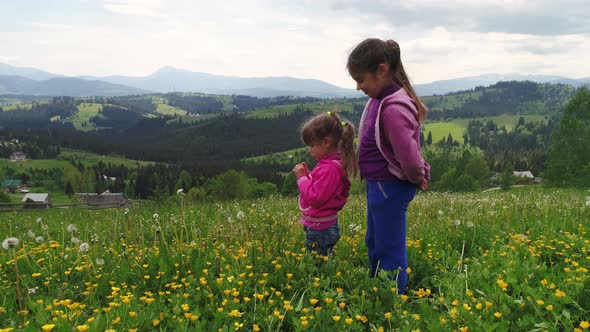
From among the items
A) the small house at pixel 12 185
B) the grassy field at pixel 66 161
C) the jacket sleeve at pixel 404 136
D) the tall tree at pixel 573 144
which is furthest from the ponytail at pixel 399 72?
the grassy field at pixel 66 161

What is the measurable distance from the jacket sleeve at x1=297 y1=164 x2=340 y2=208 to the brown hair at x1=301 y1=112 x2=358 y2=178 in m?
0.19

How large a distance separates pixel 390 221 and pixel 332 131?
125 cm

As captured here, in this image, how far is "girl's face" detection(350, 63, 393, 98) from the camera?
3898mm

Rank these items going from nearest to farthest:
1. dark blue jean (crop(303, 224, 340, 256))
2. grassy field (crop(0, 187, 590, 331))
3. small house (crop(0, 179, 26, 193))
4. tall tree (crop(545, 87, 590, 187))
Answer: grassy field (crop(0, 187, 590, 331)) → dark blue jean (crop(303, 224, 340, 256)) → tall tree (crop(545, 87, 590, 187)) → small house (crop(0, 179, 26, 193))

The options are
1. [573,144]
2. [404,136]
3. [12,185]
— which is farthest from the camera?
[12,185]

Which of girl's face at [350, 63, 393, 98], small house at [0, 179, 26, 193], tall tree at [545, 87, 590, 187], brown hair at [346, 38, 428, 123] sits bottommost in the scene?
small house at [0, 179, 26, 193]

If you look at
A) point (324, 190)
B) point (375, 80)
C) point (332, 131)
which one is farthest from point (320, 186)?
point (375, 80)

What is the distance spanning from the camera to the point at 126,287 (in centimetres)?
393

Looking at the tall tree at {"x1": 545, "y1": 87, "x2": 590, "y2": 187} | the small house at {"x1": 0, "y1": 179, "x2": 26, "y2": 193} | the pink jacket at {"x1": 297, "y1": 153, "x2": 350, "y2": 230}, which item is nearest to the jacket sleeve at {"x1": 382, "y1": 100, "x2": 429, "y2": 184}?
the pink jacket at {"x1": 297, "y1": 153, "x2": 350, "y2": 230}

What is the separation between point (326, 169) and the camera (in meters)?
4.43

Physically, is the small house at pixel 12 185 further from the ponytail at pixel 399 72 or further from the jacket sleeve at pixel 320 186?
the ponytail at pixel 399 72

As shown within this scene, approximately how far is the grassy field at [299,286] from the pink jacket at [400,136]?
110 centimetres

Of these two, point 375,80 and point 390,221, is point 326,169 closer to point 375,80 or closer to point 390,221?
point 390,221

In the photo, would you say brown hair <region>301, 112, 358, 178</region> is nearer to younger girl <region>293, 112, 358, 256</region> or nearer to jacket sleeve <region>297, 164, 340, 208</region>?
younger girl <region>293, 112, 358, 256</region>
